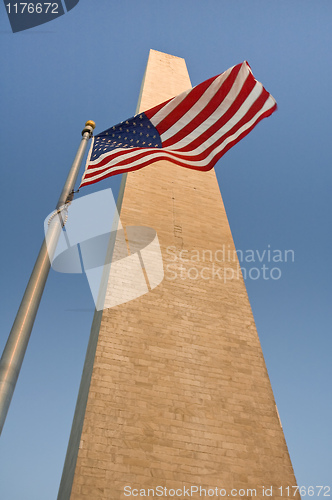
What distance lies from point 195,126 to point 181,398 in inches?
192

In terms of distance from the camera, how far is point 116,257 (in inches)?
356

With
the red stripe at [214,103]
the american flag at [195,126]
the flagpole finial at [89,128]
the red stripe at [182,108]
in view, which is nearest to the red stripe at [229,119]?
the american flag at [195,126]

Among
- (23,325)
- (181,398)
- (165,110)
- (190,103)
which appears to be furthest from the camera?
(190,103)

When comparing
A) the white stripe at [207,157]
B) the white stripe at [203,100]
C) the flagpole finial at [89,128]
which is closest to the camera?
the flagpole finial at [89,128]

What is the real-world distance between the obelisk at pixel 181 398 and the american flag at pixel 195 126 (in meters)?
3.06

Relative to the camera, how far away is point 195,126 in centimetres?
729

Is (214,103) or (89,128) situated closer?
(89,128)

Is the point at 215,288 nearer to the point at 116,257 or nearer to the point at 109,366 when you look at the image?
the point at 116,257

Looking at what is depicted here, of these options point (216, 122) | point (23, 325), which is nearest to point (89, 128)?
point (216, 122)

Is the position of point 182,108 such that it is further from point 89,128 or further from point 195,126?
point 89,128

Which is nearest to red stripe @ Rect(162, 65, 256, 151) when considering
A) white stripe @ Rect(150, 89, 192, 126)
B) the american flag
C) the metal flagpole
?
the american flag

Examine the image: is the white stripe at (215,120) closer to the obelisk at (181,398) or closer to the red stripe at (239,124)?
the red stripe at (239,124)

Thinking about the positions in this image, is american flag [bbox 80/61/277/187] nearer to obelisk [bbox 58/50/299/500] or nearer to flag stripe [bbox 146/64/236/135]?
flag stripe [bbox 146/64/236/135]

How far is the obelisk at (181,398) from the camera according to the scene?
5863mm
